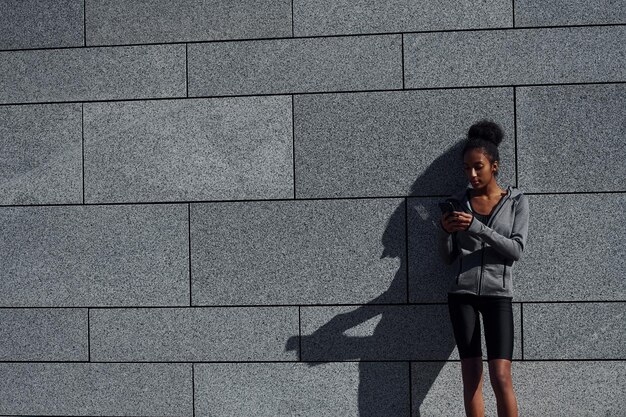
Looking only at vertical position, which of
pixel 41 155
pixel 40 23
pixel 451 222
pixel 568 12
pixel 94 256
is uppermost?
pixel 40 23

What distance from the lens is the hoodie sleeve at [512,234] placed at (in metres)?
5.01

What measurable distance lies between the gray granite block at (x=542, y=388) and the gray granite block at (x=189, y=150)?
2075mm

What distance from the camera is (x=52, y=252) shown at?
6098mm

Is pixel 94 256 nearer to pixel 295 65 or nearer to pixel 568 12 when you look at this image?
pixel 295 65

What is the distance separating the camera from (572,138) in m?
5.73

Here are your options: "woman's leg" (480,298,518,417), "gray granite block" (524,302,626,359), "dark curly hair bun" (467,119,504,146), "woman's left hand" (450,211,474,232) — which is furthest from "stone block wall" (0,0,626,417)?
"woman's left hand" (450,211,474,232)

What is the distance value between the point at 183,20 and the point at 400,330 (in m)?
3.35

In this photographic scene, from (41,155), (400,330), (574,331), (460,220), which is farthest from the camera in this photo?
(41,155)

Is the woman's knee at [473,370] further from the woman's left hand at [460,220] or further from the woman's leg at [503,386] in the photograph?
the woman's left hand at [460,220]

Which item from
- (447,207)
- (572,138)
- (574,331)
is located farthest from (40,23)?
(574,331)

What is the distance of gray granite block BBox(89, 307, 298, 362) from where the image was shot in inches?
232

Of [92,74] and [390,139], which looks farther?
[92,74]

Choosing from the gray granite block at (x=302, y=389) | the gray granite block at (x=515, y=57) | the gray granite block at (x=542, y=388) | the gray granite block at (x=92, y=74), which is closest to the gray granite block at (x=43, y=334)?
the gray granite block at (x=302, y=389)

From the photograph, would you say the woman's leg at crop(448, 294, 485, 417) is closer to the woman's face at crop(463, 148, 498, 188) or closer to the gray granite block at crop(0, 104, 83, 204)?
the woman's face at crop(463, 148, 498, 188)
